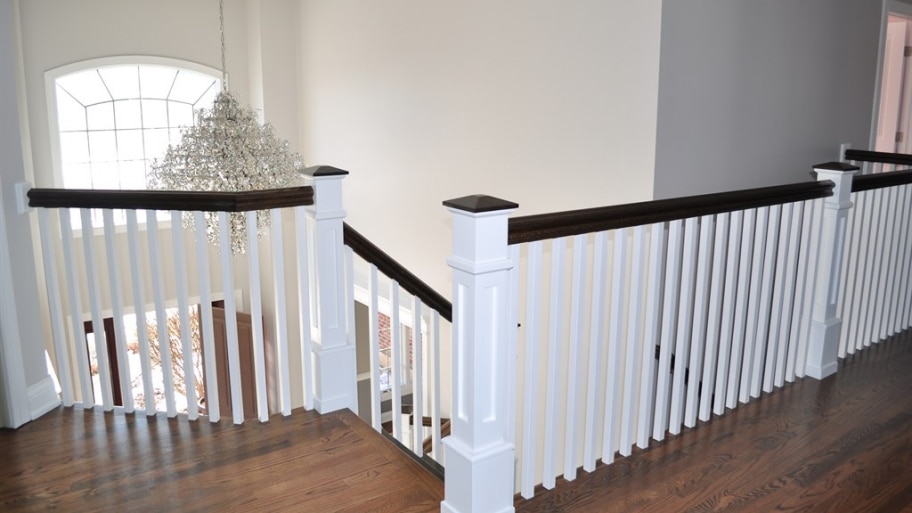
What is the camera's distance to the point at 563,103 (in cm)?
493

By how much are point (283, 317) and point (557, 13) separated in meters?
2.97

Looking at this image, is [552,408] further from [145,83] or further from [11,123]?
[145,83]

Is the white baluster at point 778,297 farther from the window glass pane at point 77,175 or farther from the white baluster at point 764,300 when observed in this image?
the window glass pane at point 77,175

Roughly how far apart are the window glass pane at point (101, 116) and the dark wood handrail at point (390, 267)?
6.18 m

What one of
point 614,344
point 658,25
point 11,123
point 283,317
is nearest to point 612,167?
point 658,25

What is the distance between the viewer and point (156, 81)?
844 centimetres

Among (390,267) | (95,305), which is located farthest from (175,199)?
(390,267)

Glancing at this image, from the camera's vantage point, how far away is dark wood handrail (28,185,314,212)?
2.86 meters

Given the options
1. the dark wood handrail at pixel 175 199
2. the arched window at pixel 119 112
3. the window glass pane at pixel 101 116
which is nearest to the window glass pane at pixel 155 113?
the arched window at pixel 119 112

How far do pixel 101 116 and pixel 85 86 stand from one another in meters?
0.37

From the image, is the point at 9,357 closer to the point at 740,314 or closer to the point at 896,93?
the point at 740,314

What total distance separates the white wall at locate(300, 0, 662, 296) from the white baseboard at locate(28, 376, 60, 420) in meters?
3.19

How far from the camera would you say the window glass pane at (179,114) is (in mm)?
8625

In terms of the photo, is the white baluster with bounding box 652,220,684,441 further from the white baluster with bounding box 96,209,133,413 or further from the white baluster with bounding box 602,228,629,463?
the white baluster with bounding box 96,209,133,413
